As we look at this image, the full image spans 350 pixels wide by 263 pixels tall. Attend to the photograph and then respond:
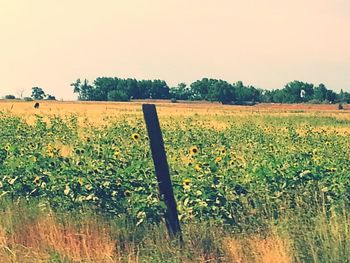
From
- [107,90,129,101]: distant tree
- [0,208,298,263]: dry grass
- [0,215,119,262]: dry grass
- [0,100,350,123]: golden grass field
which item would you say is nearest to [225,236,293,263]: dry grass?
[0,208,298,263]: dry grass

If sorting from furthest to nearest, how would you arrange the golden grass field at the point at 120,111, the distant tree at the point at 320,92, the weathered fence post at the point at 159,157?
1. the distant tree at the point at 320,92
2. the golden grass field at the point at 120,111
3. the weathered fence post at the point at 159,157

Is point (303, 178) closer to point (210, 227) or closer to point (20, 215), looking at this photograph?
point (210, 227)

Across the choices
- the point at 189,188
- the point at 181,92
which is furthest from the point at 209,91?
the point at 189,188

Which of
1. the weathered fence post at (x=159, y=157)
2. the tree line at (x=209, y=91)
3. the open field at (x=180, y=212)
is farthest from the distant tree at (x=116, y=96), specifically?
the weathered fence post at (x=159, y=157)

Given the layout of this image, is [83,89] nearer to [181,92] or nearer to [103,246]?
[181,92]

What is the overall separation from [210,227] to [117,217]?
898 mm

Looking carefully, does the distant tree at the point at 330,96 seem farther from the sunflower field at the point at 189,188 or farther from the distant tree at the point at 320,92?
the sunflower field at the point at 189,188

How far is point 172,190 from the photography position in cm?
541

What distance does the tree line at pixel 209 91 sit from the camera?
130 meters

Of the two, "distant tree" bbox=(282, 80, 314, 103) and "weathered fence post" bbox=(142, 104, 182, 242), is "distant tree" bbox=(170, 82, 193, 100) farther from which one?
"weathered fence post" bbox=(142, 104, 182, 242)

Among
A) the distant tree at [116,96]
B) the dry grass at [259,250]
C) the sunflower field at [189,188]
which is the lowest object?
the dry grass at [259,250]

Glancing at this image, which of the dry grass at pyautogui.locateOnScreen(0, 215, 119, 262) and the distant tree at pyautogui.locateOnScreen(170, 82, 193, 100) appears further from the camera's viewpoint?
the distant tree at pyautogui.locateOnScreen(170, 82, 193, 100)

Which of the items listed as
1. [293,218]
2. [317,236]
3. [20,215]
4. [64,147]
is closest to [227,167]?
[293,218]

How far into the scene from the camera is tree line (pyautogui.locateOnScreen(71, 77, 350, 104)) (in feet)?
428
